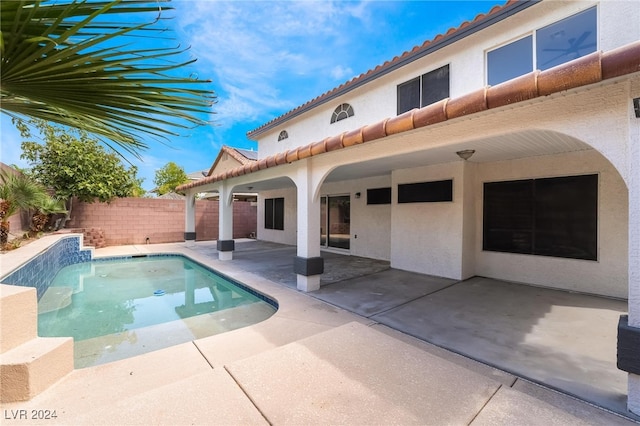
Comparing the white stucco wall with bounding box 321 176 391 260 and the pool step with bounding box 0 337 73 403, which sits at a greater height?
the white stucco wall with bounding box 321 176 391 260

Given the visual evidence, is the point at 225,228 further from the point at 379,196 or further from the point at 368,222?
the point at 379,196

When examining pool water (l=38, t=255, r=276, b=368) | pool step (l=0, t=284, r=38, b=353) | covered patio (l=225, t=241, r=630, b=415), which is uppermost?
pool step (l=0, t=284, r=38, b=353)

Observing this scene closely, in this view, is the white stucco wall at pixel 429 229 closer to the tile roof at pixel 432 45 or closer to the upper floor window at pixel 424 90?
the upper floor window at pixel 424 90

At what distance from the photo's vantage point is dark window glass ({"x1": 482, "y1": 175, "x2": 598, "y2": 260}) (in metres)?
7.04

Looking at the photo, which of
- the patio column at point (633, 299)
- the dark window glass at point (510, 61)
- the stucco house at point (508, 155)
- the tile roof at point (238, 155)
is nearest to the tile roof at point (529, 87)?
the stucco house at point (508, 155)

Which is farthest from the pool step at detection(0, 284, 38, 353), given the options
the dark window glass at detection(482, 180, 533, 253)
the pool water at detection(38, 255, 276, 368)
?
the dark window glass at detection(482, 180, 533, 253)

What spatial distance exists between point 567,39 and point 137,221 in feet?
65.7

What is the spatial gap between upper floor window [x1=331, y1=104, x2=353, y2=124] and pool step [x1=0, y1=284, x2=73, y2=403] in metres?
11.4

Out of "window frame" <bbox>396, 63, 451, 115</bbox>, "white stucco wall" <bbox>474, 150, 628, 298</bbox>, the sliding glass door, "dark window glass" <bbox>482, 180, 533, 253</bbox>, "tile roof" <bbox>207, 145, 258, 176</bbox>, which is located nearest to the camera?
"white stucco wall" <bbox>474, 150, 628, 298</bbox>

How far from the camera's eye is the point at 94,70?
1617 mm

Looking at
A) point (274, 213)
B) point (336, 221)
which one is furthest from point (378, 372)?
point (274, 213)

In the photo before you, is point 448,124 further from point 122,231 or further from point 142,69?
point 122,231

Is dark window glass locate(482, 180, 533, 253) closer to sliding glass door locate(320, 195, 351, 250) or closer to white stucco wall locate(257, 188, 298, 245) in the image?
sliding glass door locate(320, 195, 351, 250)

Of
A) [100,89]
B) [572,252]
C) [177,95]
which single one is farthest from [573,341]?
[100,89]
